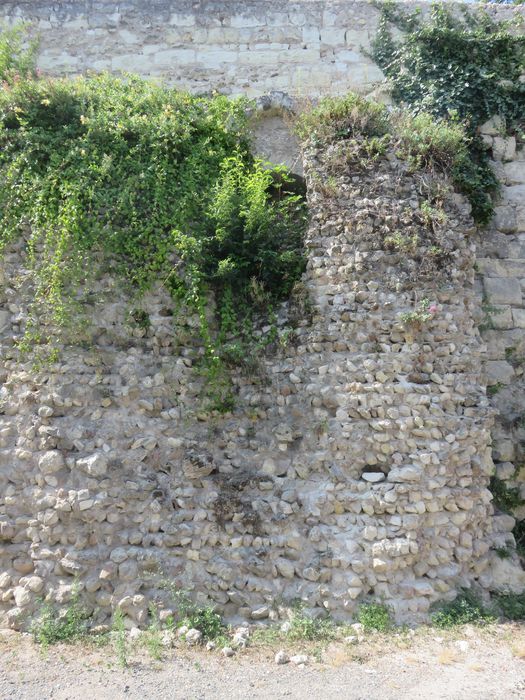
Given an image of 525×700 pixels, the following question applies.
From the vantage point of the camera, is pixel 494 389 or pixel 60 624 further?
pixel 494 389

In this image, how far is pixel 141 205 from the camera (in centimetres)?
576

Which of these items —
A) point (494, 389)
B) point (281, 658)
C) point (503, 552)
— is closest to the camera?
point (281, 658)

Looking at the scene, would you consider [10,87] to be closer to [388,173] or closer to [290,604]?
[388,173]

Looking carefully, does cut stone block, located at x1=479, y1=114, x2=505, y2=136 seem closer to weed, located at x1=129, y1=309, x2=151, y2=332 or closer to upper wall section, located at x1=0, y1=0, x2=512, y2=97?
upper wall section, located at x1=0, y1=0, x2=512, y2=97

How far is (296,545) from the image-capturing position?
4.95 m

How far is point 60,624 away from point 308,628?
190 cm

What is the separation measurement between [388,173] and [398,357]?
1.88 meters

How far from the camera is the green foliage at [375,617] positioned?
461 centimetres

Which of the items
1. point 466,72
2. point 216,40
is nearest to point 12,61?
point 216,40

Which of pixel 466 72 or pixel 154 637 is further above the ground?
pixel 466 72

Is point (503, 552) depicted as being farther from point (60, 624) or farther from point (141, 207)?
point (141, 207)

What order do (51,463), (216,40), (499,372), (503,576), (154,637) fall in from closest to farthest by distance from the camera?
1. (154,637)
2. (51,463)
3. (503,576)
4. (499,372)
5. (216,40)

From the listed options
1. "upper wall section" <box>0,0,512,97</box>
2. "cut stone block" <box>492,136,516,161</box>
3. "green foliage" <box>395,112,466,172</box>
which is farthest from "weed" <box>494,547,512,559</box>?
"upper wall section" <box>0,0,512,97</box>


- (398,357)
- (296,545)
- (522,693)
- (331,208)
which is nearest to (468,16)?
(331,208)
